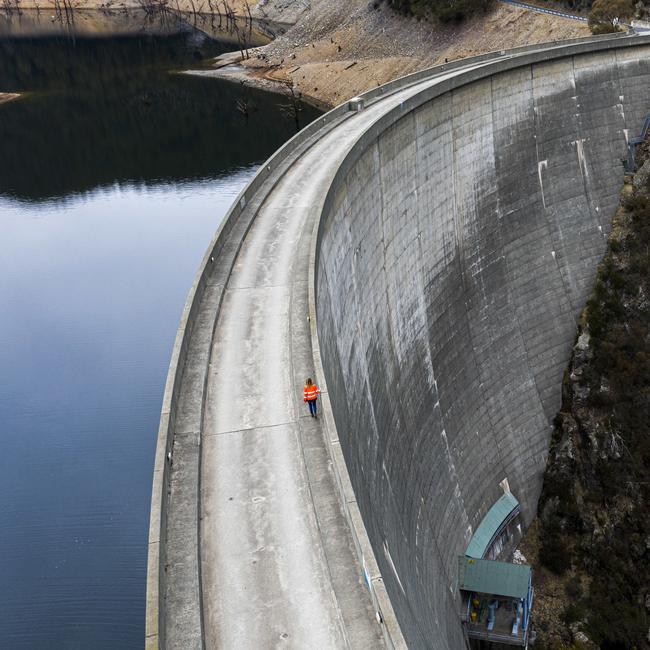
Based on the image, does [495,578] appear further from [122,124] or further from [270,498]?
[122,124]

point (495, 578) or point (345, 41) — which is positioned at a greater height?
point (345, 41)

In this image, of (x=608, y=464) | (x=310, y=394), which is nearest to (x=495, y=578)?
(x=608, y=464)

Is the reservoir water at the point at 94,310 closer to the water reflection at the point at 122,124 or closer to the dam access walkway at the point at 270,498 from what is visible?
the water reflection at the point at 122,124

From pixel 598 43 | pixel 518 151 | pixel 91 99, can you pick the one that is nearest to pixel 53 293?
pixel 518 151

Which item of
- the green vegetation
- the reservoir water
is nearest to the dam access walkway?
the reservoir water

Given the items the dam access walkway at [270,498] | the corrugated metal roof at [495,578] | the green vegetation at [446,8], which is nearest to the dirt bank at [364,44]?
the green vegetation at [446,8]
